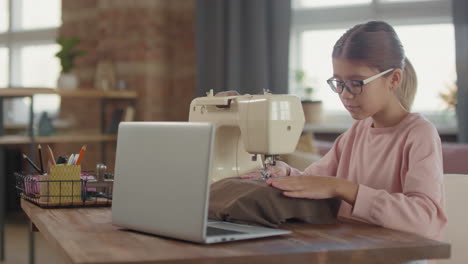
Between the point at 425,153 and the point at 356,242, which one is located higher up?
the point at 425,153

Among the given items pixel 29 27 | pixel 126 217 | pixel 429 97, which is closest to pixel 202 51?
pixel 429 97

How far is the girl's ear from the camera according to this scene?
1566 mm

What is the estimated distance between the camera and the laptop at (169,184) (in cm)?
111

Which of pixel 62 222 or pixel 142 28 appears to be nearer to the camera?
pixel 62 222

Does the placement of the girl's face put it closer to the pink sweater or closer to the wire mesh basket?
the pink sweater

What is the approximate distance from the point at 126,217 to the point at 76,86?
12.6 ft

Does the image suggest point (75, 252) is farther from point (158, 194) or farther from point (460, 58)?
point (460, 58)

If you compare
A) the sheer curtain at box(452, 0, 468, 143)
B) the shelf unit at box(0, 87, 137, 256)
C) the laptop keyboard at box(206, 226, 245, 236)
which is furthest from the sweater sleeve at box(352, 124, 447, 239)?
the shelf unit at box(0, 87, 137, 256)

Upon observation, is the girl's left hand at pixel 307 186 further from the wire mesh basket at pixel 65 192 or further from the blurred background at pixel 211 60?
the blurred background at pixel 211 60

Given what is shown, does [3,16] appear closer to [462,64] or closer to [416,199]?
[462,64]

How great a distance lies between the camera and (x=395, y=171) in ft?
5.09

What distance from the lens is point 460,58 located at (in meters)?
3.61

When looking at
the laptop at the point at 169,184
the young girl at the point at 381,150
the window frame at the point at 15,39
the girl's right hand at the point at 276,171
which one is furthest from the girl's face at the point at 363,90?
the window frame at the point at 15,39

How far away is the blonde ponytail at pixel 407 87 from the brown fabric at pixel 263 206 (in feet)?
1.31
